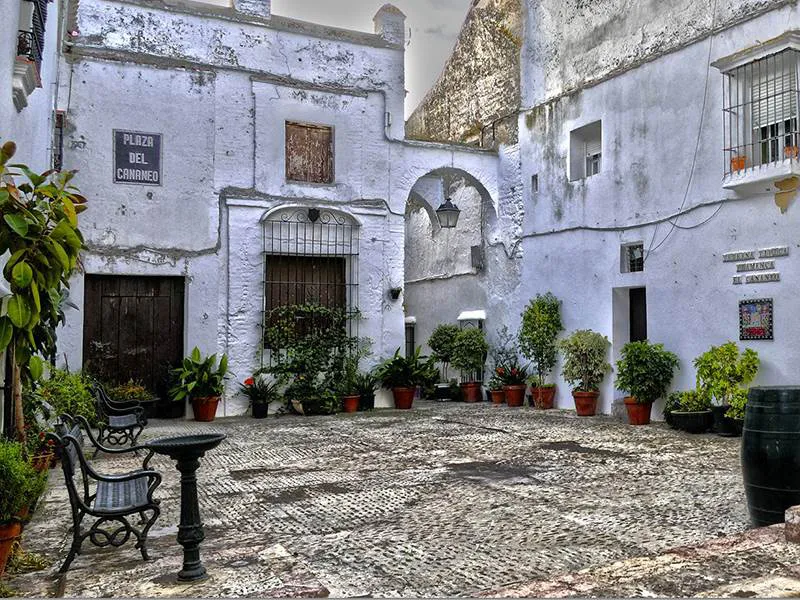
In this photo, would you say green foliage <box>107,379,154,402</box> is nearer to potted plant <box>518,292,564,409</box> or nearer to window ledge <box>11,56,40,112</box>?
window ledge <box>11,56,40,112</box>

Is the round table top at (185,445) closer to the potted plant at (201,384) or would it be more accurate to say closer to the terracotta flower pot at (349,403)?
the potted plant at (201,384)

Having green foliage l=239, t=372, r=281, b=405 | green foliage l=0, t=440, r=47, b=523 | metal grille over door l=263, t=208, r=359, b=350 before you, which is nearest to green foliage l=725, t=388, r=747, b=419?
metal grille over door l=263, t=208, r=359, b=350

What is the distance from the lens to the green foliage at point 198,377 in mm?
11031

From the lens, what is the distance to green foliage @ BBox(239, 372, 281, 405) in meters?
11.6

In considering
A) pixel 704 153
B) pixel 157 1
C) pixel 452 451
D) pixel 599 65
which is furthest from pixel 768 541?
pixel 157 1

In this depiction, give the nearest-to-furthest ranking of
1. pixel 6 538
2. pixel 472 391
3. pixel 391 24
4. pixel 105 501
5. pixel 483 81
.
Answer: pixel 6 538 < pixel 105 501 < pixel 391 24 < pixel 472 391 < pixel 483 81

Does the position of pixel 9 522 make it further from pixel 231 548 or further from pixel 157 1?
pixel 157 1

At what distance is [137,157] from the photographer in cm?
1130

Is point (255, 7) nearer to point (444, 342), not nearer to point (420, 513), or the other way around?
point (444, 342)

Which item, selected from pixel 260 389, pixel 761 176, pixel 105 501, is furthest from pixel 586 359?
pixel 105 501

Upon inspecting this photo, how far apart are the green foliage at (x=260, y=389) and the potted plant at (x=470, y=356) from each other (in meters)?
3.66

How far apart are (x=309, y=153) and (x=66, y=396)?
6640mm

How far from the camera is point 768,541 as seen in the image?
395cm

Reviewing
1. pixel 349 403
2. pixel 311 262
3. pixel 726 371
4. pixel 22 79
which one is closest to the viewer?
pixel 22 79
